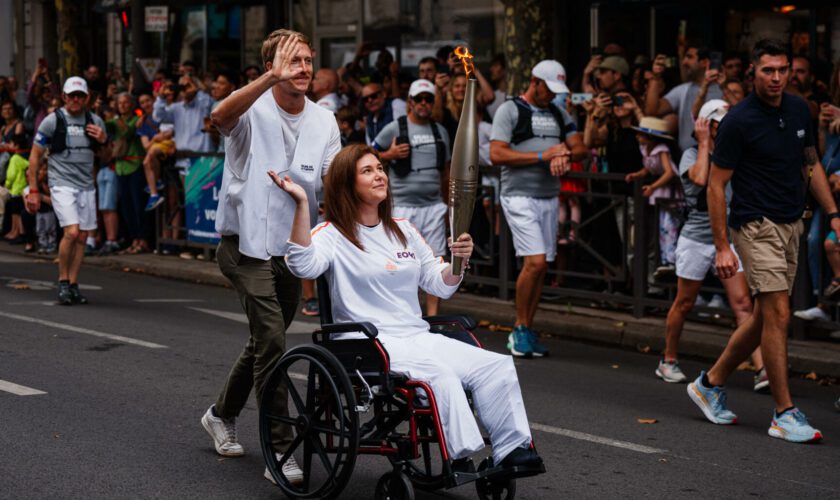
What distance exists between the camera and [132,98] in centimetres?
1769

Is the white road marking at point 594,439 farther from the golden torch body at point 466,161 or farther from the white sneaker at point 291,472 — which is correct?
the golden torch body at point 466,161

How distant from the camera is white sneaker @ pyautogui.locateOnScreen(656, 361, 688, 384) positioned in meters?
9.30

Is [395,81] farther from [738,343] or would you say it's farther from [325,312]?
[325,312]

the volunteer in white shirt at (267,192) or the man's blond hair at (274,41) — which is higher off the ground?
the man's blond hair at (274,41)

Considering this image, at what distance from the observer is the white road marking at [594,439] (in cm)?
721

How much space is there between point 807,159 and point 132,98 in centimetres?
1139

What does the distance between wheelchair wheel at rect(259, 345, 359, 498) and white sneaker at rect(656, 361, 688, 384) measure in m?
3.61

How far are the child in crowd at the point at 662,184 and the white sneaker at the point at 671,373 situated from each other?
194cm

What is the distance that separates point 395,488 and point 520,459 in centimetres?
50

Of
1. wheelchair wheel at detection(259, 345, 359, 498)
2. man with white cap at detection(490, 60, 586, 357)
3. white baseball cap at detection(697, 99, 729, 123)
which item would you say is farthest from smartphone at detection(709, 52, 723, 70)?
wheelchair wheel at detection(259, 345, 359, 498)

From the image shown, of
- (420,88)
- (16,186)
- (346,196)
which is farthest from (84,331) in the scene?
(16,186)

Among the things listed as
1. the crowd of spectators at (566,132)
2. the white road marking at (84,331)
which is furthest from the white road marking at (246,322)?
the crowd of spectators at (566,132)

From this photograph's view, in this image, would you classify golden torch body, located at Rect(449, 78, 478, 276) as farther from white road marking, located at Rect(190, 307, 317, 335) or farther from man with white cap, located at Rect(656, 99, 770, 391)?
white road marking, located at Rect(190, 307, 317, 335)

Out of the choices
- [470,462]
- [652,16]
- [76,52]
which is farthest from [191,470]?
[76,52]
